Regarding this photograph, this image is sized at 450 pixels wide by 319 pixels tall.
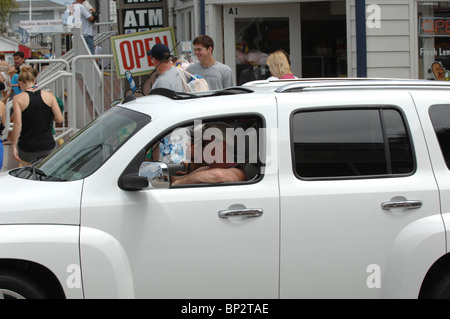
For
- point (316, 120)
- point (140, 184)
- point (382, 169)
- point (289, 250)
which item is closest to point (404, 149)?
point (382, 169)

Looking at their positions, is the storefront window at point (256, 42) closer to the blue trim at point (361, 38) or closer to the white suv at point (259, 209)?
the blue trim at point (361, 38)

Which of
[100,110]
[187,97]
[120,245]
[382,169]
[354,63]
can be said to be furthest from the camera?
[100,110]

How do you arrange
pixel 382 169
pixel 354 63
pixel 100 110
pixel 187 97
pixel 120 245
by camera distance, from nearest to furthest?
pixel 120 245 → pixel 382 169 → pixel 187 97 → pixel 354 63 → pixel 100 110

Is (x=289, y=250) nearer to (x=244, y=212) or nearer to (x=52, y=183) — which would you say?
(x=244, y=212)

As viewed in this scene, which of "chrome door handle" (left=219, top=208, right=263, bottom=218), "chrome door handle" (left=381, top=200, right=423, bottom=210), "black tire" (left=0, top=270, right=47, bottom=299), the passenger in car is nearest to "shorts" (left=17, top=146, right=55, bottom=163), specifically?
the passenger in car

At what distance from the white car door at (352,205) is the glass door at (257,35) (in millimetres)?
7369

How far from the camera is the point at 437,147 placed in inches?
180

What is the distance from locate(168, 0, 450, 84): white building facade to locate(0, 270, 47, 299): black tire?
7.88m

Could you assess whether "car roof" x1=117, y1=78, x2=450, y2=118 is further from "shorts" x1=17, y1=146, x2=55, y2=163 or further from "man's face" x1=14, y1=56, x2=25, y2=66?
"man's face" x1=14, y1=56, x2=25, y2=66

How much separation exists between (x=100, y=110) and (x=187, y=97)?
742 centimetres

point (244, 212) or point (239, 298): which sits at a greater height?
point (244, 212)

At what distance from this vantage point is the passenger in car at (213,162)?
15.0 feet

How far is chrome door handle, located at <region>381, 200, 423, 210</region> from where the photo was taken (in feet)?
14.5
